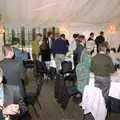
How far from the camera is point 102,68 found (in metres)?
5.89

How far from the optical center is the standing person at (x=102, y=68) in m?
5.84

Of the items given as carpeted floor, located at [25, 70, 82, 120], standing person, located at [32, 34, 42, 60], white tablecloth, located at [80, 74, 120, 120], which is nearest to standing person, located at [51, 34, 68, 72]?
standing person, located at [32, 34, 42, 60]

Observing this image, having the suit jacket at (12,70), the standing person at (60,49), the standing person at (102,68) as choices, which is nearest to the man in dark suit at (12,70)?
the suit jacket at (12,70)

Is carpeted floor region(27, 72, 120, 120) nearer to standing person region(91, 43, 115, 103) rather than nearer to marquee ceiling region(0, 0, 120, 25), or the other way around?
standing person region(91, 43, 115, 103)

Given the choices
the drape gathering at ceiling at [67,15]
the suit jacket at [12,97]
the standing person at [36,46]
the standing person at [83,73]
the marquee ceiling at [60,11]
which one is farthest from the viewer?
the drape gathering at ceiling at [67,15]

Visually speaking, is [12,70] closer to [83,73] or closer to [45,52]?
[83,73]

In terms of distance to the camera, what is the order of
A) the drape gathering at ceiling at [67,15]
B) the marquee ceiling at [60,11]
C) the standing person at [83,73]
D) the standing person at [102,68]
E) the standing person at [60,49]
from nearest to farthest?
1. the standing person at [102,68]
2. the standing person at [83,73]
3. the standing person at [60,49]
4. the marquee ceiling at [60,11]
5. the drape gathering at ceiling at [67,15]

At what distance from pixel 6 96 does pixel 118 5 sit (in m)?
9.31

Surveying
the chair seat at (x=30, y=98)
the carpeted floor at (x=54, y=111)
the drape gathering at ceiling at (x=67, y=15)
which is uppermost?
the drape gathering at ceiling at (x=67, y=15)

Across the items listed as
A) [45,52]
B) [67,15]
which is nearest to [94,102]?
[45,52]

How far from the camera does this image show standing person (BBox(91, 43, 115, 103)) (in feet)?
19.2

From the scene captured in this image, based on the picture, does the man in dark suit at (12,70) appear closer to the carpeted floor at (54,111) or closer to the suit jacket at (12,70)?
the suit jacket at (12,70)

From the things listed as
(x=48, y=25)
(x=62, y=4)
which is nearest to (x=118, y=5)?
(x=62, y=4)

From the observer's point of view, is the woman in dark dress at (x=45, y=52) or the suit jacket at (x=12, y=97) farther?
the woman in dark dress at (x=45, y=52)
